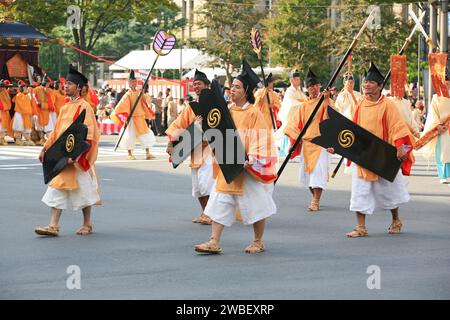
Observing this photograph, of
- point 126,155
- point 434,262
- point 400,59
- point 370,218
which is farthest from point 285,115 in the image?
point 434,262

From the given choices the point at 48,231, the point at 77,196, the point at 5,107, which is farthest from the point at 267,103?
the point at 5,107

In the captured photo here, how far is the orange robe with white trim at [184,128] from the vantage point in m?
11.8

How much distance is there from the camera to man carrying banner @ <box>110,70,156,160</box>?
2236 centimetres

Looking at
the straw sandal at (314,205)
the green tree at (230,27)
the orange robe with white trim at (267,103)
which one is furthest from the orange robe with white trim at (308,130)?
the green tree at (230,27)

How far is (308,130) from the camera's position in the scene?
1409 centimetres

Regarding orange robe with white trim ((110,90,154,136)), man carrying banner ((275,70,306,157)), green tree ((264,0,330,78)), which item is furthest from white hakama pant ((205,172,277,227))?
green tree ((264,0,330,78))

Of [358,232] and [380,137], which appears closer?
[358,232]

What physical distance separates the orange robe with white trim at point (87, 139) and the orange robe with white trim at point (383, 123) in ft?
8.88

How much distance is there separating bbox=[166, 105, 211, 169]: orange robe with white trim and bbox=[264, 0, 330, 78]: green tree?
150 ft

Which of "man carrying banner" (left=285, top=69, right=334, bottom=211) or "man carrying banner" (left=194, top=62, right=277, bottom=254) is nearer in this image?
"man carrying banner" (left=194, top=62, right=277, bottom=254)

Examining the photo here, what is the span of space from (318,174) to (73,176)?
3.93 m

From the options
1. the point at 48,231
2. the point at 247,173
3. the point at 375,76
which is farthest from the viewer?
the point at 375,76

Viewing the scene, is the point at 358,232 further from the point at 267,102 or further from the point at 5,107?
the point at 5,107

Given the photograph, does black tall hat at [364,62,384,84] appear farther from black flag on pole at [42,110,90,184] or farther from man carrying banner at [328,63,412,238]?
black flag on pole at [42,110,90,184]
